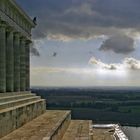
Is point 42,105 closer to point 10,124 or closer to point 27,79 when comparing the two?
point 27,79

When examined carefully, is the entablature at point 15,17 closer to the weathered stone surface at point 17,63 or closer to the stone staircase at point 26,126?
the weathered stone surface at point 17,63

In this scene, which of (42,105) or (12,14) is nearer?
(12,14)

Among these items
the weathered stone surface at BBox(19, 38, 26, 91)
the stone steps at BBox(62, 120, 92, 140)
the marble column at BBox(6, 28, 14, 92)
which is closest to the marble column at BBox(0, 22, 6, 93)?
the marble column at BBox(6, 28, 14, 92)

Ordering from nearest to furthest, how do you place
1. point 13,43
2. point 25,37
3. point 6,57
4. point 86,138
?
point 86,138
point 6,57
point 13,43
point 25,37

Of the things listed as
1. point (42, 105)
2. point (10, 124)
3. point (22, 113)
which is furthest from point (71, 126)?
point (10, 124)

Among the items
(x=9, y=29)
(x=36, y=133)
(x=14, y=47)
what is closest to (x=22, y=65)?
(x=14, y=47)

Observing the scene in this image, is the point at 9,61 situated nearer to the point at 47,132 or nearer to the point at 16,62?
the point at 16,62
